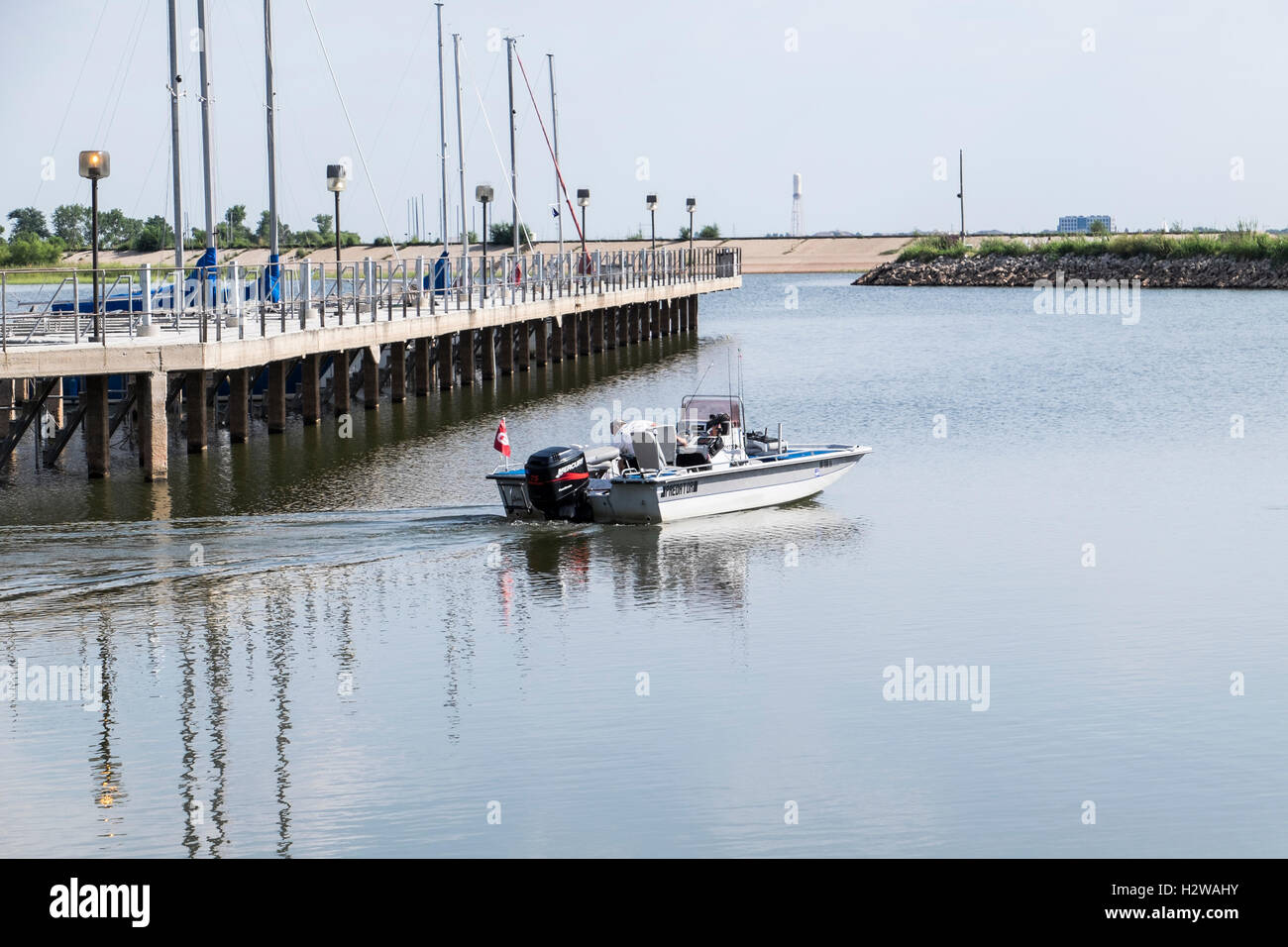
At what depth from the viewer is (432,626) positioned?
19.6 meters

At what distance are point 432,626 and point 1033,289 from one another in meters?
104

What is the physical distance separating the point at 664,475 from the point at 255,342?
1014cm

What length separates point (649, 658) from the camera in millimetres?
18266

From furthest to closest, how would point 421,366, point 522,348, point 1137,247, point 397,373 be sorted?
point 1137,247
point 522,348
point 421,366
point 397,373

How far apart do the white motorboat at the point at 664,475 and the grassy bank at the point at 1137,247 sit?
3650 inches

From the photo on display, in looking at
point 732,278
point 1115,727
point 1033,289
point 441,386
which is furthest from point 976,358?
point 1033,289

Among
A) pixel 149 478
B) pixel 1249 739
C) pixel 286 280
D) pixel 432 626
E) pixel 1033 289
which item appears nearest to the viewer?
pixel 1249 739

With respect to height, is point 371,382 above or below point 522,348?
below

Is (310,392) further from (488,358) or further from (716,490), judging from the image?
(716,490)

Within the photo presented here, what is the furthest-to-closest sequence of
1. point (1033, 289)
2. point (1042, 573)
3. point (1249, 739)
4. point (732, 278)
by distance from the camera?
1. point (1033, 289)
2. point (732, 278)
3. point (1042, 573)
4. point (1249, 739)

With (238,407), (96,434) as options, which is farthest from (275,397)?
(96,434)

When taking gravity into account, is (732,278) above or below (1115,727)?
above

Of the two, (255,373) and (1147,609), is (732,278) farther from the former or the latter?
(1147,609)

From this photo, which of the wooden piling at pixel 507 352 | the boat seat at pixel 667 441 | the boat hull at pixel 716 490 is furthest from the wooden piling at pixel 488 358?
the boat seat at pixel 667 441
